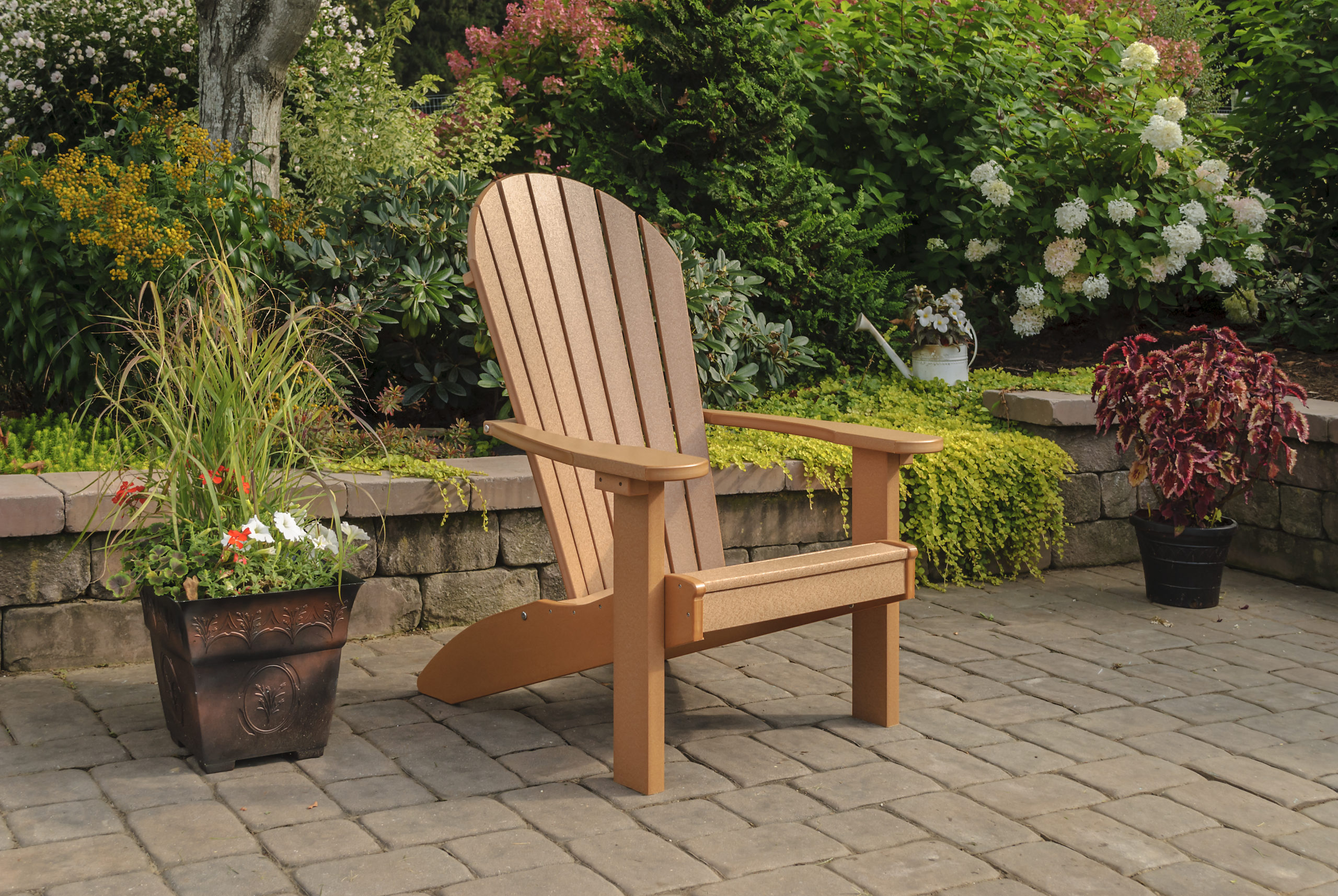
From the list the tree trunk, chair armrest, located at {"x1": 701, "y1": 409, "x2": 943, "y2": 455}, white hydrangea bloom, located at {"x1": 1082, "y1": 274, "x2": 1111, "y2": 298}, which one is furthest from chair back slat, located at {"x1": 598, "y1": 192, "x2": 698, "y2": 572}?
white hydrangea bloom, located at {"x1": 1082, "y1": 274, "x2": 1111, "y2": 298}

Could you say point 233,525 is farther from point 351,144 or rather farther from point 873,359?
point 873,359

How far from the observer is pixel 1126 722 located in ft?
9.25

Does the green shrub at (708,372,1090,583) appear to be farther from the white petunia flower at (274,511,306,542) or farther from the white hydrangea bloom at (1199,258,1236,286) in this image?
the white petunia flower at (274,511,306,542)

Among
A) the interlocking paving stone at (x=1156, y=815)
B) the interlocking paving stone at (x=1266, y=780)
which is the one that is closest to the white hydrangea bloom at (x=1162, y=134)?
the interlocking paving stone at (x=1266, y=780)

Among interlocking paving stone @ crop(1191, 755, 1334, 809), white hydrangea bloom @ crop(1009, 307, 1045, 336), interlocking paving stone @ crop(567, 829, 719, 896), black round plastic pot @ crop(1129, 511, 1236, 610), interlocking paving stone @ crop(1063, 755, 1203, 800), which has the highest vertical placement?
white hydrangea bloom @ crop(1009, 307, 1045, 336)

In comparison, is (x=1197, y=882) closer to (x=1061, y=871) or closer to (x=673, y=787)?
(x=1061, y=871)

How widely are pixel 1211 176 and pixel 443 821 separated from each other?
4.37m

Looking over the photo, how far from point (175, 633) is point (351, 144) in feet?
10.2

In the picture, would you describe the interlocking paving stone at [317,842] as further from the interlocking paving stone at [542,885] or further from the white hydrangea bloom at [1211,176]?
the white hydrangea bloom at [1211,176]

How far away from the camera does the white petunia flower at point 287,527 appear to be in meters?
2.46

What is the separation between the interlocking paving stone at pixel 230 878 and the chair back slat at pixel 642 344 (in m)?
1.30

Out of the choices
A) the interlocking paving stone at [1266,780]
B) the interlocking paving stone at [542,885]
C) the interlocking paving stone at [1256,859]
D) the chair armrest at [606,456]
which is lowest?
the interlocking paving stone at [1256,859]

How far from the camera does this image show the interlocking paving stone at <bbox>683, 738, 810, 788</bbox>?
2482 mm

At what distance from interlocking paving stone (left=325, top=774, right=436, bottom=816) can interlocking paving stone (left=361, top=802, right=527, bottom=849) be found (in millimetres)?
30
